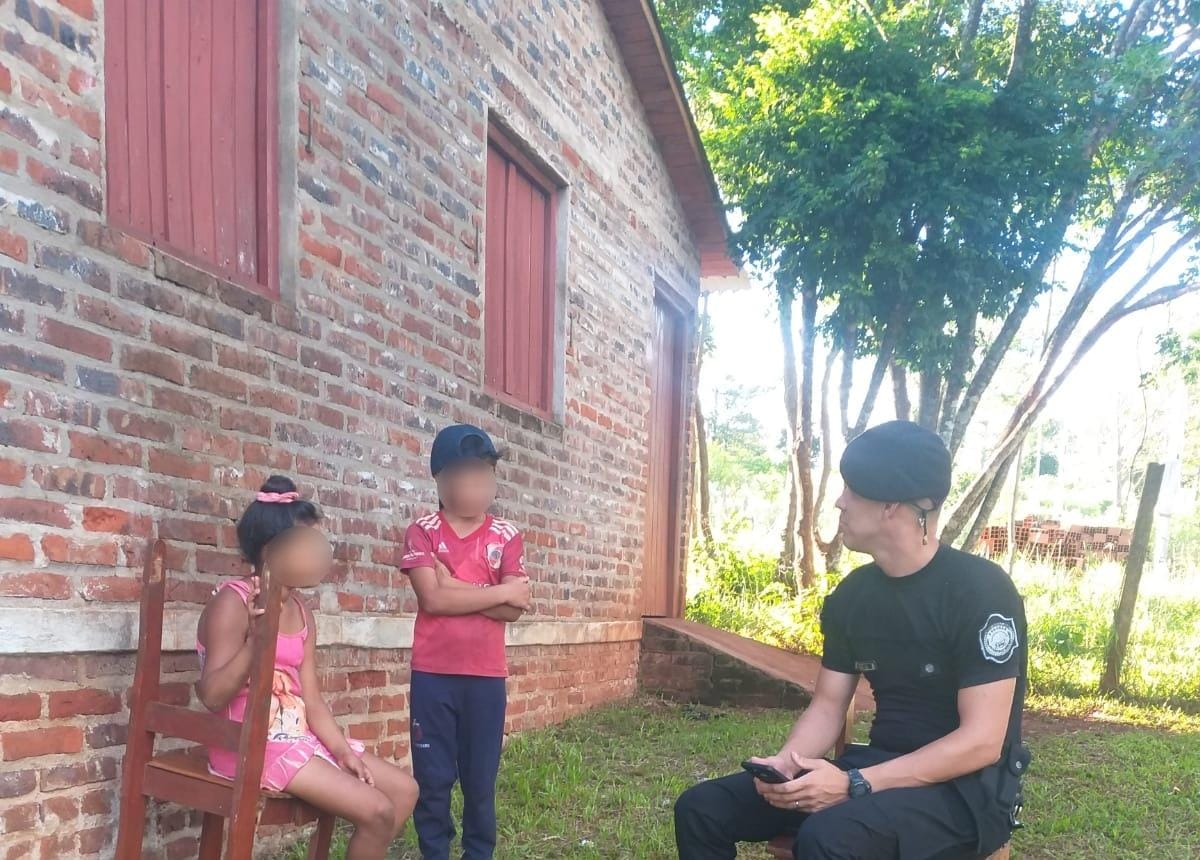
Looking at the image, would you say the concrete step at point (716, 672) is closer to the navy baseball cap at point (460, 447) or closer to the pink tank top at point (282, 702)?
the navy baseball cap at point (460, 447)

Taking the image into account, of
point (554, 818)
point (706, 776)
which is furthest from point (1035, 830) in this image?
point (554, 818)

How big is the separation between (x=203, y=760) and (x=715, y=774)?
10.2 ft

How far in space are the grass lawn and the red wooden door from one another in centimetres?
148

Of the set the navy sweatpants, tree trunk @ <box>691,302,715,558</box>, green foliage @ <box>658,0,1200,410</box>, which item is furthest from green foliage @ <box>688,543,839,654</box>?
the navy sweatpants

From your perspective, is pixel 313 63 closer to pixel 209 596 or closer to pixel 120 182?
pixel 120 182

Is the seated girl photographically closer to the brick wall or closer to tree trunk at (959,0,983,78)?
the brick wall

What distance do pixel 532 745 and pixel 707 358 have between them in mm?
11750

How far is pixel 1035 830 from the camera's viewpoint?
435cm

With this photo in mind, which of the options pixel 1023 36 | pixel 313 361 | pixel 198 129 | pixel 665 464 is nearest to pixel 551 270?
pixel 313 361

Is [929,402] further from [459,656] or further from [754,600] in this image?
[459,656]

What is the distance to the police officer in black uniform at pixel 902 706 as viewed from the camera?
2.17 metres

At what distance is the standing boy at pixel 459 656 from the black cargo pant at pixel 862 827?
0.92 meters

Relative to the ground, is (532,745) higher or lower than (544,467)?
lower

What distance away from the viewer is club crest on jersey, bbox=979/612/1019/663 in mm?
2199
